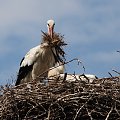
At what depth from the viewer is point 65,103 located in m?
6.72

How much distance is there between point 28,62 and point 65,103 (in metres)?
3.89

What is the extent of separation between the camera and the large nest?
6.68 meters

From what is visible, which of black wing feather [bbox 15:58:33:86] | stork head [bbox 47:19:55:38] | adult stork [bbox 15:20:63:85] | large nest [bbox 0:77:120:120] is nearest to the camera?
large nest [bbox 0:77:120:120]

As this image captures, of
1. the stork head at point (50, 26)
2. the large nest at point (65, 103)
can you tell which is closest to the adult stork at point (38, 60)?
the stork head at point (50, 26)

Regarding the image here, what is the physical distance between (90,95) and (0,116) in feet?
2.94

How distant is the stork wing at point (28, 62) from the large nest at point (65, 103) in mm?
3542

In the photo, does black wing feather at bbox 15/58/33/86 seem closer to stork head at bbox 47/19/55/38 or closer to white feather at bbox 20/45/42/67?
white feather at bbox 20/45/42/67

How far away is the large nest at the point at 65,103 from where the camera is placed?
668cm

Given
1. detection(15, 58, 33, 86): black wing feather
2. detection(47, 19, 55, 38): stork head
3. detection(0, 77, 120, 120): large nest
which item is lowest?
detection(0, 77, 120, 120): large nest

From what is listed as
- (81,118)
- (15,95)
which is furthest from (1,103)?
(81,118)

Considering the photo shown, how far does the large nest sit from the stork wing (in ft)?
11.6

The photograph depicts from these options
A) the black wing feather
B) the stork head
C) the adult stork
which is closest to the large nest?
the stork head

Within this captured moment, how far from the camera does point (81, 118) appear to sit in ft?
21.9

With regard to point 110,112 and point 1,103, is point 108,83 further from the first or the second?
point 1,103
